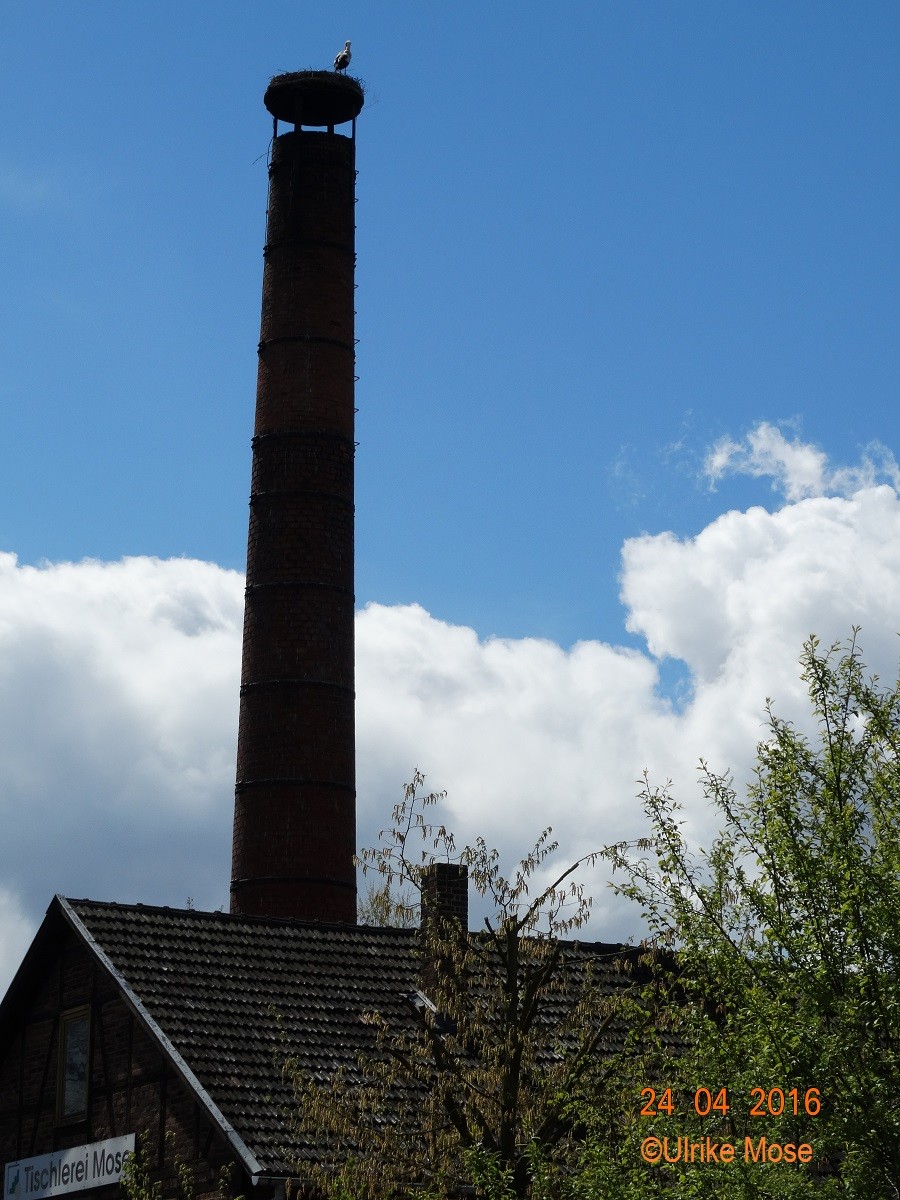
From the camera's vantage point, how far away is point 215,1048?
62.5 feet

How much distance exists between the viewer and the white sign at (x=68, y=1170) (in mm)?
19672

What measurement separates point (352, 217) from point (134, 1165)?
21.2m

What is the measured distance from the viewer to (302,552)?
1254 inches

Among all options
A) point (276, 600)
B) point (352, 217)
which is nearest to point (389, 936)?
point (276, 600)

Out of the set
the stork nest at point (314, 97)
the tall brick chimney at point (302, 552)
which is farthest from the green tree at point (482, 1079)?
the stork nest at point (314, 97)

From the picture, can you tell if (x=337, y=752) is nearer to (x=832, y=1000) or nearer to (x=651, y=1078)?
(x=651, y=1078)
